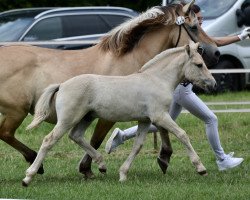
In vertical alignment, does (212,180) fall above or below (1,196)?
below

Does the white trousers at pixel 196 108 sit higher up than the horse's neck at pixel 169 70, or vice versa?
the horse's neck at pixel 169 70

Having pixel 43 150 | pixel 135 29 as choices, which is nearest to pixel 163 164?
pixel 135 29

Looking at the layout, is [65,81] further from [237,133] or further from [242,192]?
[237,133]

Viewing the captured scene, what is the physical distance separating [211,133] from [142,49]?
3.99 feet

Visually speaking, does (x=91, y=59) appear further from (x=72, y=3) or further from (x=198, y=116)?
(x=72, y=3)

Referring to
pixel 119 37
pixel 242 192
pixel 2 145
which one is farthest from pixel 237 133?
pixel 242 192

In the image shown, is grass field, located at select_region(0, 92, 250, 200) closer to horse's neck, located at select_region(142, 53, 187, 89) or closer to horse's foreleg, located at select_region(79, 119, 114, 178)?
horse's foreleg, located at select_region(79, 119, 114, 178)

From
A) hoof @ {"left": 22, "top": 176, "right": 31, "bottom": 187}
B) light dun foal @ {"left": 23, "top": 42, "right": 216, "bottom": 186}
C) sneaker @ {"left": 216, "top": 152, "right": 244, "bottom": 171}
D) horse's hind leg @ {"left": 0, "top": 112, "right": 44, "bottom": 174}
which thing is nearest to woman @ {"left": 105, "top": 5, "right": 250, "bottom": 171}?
sneaker @ {"left": 216, "top": 152, "right": 244, "bottom": 171}

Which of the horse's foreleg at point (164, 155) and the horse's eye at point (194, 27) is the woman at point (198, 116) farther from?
the horse's foreleg at point (164, 155)

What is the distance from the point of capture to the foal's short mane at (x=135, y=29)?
404 inches

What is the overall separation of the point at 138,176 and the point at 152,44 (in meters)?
1.40

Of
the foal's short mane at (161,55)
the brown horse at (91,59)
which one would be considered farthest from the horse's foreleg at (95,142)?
the foal's short mane at (161,55)

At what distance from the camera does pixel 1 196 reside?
888cm

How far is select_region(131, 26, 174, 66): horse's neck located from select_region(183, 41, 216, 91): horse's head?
0.72 m
